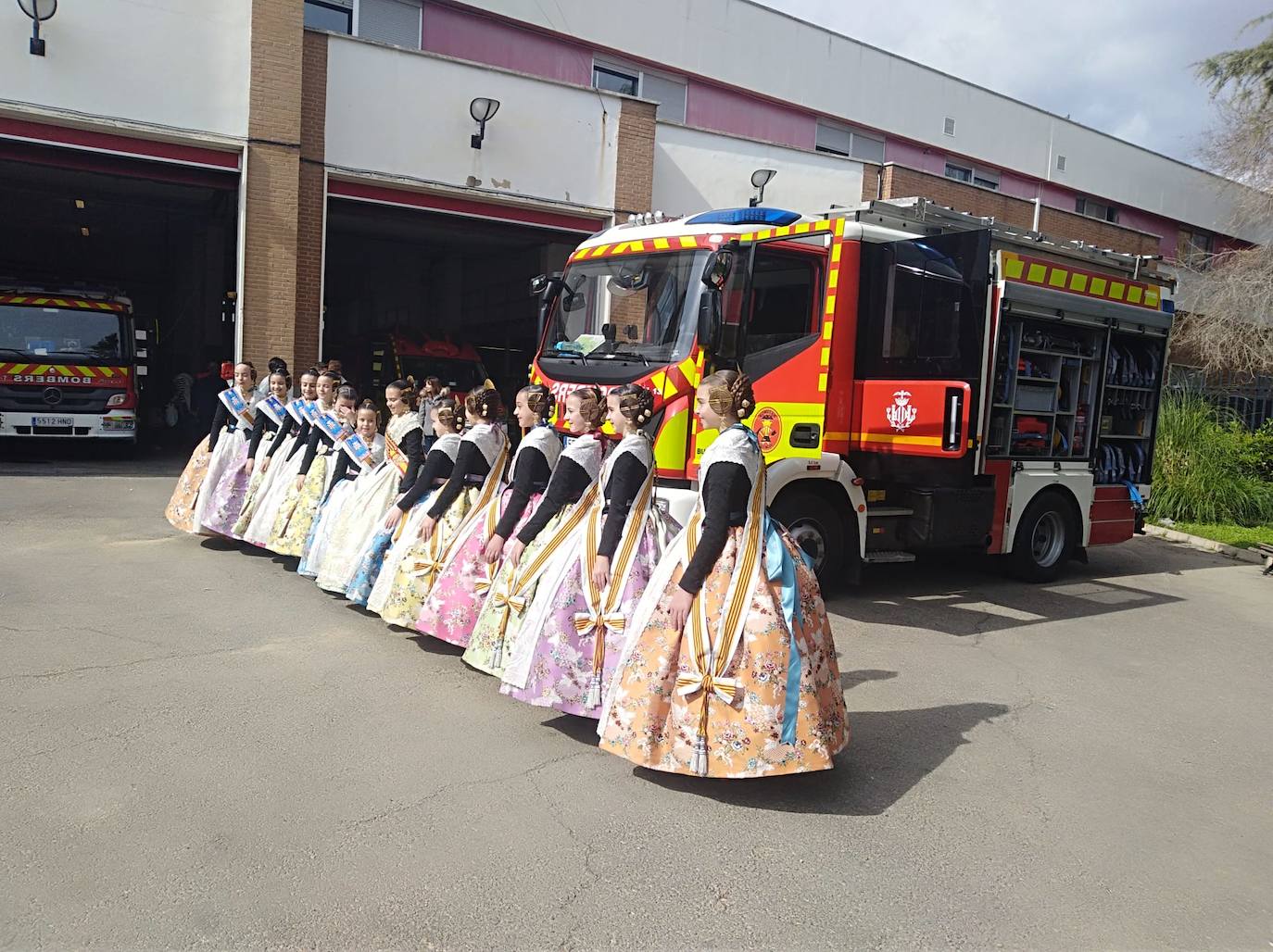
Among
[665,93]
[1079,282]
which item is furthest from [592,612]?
[665,93]

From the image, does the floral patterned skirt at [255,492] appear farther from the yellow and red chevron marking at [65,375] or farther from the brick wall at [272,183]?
the yellow and red chevron marking at [65,375]

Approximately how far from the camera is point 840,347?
25.5 ft

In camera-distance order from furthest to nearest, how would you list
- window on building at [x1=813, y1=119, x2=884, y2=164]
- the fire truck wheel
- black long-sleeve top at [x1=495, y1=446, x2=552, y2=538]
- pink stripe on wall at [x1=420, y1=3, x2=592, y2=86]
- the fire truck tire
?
window on building at [x1=813, y1=119, x2=884, y2=164] → pink stripe on wall at [x1=420, y1=3, x2=592, y2=86] → the fire truck tire → the fire truck wheel → black long-sleeve top at [x1=495, y1=446, x2=552, y2=538]

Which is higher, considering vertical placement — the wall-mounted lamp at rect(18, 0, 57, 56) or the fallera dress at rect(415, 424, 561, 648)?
the wall-mounted lamp at rect(18, 0, 57, 56)

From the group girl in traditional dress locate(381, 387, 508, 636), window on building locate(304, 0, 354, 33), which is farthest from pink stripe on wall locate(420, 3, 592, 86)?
girl in traditional dress locate(381, 387, 508, 636)

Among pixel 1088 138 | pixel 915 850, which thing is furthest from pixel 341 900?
pixel 1088 138

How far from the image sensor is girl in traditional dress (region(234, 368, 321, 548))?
8117 millimetres

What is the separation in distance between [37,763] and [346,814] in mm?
1373

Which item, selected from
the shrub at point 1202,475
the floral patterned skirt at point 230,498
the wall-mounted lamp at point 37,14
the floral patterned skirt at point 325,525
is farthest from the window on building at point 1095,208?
the floral patterned skirt at point 325,525

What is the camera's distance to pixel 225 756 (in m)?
4.28

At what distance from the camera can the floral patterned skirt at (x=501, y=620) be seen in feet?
16.6

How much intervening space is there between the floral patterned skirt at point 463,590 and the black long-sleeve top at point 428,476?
2.07ft

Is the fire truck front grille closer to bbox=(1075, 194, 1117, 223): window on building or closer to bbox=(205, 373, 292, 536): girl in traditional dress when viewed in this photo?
bbox=(205, 373, 292, 536): girl in traditional dress

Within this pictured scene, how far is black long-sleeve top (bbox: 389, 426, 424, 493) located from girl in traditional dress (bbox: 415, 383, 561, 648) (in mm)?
1061
